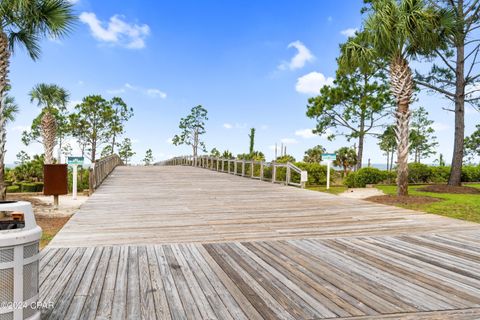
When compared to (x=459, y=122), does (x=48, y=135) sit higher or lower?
lower

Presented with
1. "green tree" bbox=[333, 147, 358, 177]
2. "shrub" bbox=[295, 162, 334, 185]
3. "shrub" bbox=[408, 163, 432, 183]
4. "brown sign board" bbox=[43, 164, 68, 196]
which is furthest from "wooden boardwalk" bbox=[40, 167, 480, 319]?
"green tree" bbox=[333, 147, 358, 177]

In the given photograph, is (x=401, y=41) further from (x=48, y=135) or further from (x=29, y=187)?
(x=29, y=187)

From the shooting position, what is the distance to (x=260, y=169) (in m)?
16.6

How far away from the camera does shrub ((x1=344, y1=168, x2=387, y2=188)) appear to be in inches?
703

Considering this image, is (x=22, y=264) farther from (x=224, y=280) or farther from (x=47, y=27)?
(x=47, y=27)

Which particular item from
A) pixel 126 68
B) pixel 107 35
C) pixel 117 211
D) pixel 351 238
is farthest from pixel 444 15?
pixel 126 68


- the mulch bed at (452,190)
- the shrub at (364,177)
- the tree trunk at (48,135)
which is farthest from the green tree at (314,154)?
Result: the tree trunk at (48,135)

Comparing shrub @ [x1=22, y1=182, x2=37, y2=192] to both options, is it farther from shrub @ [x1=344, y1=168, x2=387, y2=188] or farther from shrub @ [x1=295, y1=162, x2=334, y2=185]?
shrub @ [x1=344, y1=168, x2=387, y2=188]

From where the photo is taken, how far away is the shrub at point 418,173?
1944cm

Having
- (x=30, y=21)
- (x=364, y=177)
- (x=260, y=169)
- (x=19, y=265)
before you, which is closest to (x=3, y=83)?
(x=30, y=21)

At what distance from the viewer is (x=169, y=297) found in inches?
122

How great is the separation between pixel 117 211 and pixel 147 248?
3261 millimetres

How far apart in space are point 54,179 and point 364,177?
14.6 m

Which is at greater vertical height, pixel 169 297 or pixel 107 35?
pixel 107 35
